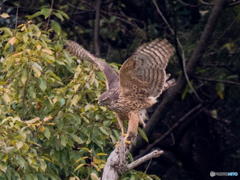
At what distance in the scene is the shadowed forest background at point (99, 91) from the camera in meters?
5.29

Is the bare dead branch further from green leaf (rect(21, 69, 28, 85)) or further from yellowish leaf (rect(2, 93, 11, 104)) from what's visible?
yellowish leaf (rect(2, 93, 11, 104))

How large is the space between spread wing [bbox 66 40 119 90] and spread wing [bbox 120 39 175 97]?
0.10 m

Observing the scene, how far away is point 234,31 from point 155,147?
1803mm

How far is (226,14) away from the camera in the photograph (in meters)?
8.11

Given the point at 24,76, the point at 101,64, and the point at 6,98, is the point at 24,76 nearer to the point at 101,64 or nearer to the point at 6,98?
the point at 6,98

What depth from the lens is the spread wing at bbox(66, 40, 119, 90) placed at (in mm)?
5930

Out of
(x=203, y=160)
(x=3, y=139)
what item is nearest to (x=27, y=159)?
(x=3, y=139)

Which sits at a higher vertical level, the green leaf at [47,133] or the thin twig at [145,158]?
the green leaf at [47,133]

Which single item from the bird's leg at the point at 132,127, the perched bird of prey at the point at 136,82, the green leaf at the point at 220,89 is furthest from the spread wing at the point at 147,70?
the green leaf at the point at 220,89

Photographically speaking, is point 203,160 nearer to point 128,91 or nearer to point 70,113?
point 128,91

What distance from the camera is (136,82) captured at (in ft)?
19.3

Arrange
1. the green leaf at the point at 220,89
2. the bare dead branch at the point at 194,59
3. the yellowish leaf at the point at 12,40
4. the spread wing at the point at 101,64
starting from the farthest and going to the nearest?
the green leaf at the point at 220,89 → the bare dead branch at the point at 194,59 → the spread wing at the point at 101,64 → the yellowish leaf at the point at 12,40

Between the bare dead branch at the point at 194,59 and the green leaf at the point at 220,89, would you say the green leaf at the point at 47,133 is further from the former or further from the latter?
the green leaf at the point at 220,89

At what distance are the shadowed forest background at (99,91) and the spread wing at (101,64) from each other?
0.26ft
